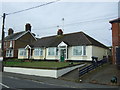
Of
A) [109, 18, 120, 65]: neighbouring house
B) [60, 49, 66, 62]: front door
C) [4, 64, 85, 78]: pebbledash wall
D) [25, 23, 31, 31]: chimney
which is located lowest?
[4, 64, 85, 78]: pebbledash wall

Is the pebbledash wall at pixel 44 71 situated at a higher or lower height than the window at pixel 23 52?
lower

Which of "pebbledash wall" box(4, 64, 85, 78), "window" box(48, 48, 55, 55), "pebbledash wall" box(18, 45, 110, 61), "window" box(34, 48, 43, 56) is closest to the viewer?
"pebbledash wall" box(4, 64, 85, 78)

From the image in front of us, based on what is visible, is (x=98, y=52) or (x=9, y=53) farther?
(x=9, y=53)

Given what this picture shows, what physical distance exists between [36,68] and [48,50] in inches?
470

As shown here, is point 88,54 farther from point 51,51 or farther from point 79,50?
point 51,51

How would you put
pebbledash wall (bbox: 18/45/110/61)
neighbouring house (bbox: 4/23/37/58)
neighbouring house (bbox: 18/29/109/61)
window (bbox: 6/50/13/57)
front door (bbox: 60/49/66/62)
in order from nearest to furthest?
pebbledash wall (bbox: 18/45/110/61) < neighbouring house (bbox: 18/29/109/61) < front door (bbox: 60/49/66/62) < neighbouring house (bbox: 4/23/37/58) < window (bbox: 6/50/13/57)

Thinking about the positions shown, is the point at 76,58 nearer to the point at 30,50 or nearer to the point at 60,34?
the point at 60,34

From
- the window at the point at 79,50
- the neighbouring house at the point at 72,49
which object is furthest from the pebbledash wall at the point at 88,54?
the window at the point at 79,50

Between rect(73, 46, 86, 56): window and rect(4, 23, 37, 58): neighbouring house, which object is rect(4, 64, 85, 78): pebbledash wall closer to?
rect(73, 46, 86, 56): window

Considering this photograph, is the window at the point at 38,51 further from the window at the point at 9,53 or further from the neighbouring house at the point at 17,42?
the window at the point at 9,53

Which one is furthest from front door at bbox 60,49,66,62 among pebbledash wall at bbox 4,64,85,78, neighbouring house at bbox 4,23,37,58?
neighbouring house at bbox 4,23,37,58

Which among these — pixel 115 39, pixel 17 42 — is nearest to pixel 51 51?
pixel 115 39

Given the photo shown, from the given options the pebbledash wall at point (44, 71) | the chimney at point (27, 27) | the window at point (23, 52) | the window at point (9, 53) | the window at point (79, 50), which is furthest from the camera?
the chimney at point (27, 27)

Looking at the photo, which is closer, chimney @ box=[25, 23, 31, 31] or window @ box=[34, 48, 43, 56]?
window @ box=[34, 48, 43, 56]
